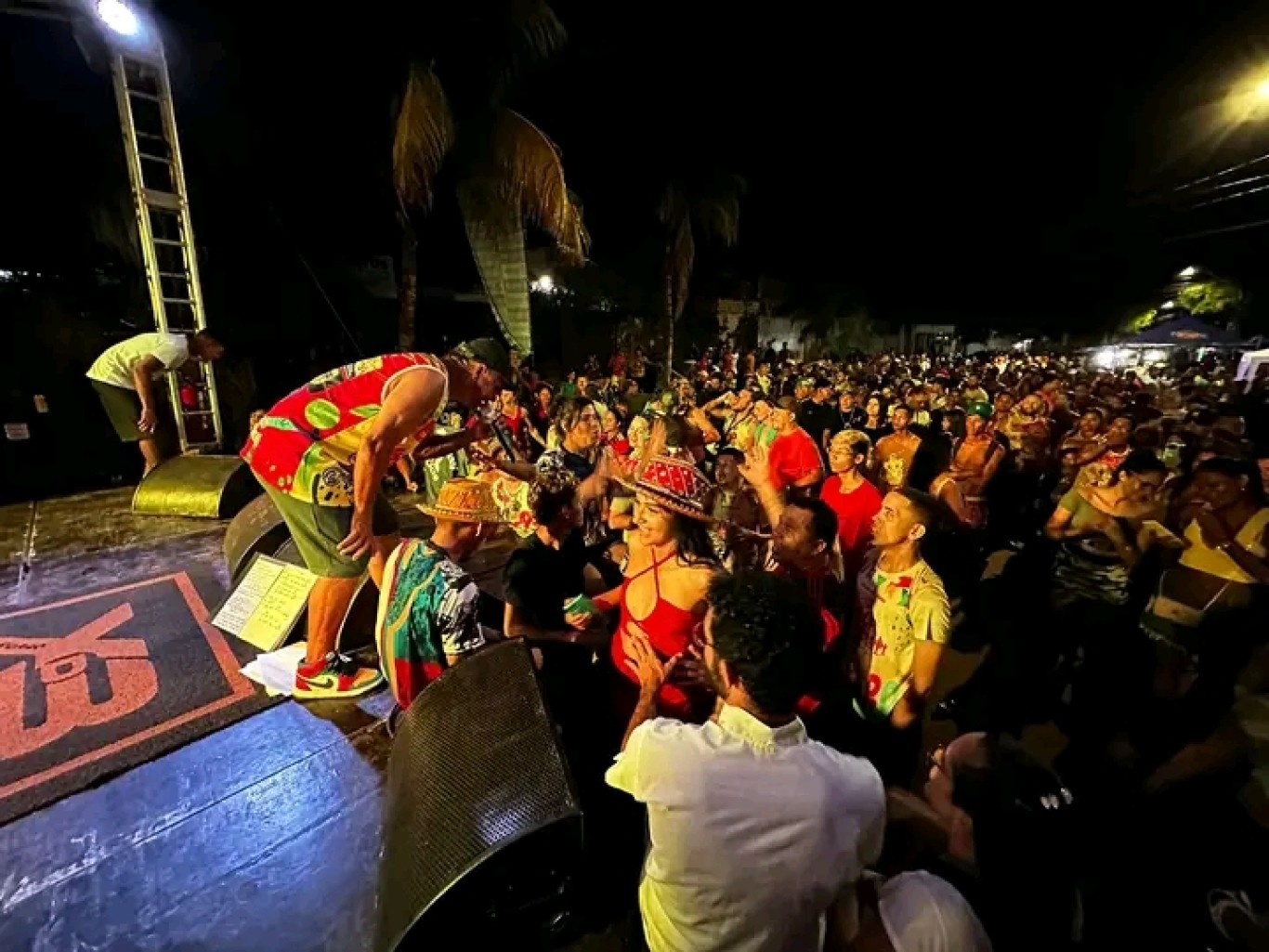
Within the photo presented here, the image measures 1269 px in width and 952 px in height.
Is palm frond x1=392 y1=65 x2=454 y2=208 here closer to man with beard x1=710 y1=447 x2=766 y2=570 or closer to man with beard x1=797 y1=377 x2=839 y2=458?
man with beard x1=797 y1=377 x2=839 y2=458

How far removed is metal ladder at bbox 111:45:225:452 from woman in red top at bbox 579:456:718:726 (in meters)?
7.45

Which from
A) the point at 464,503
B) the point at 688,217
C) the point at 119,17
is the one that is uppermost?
the point at 119,17

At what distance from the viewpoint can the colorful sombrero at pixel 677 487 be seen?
2457mm

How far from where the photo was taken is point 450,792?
1.83m

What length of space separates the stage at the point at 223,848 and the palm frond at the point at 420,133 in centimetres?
829

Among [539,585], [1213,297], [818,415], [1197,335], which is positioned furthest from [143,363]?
[1213,297]

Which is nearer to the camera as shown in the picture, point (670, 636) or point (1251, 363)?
point (670, 636)

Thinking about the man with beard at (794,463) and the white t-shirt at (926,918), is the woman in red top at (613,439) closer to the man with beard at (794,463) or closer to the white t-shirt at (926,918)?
the man with beard at (794,463)

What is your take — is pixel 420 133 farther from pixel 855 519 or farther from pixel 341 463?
pixel 855 519

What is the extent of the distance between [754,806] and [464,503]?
1855 mm

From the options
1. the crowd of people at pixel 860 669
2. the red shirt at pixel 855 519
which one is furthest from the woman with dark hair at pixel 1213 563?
the red shirt at pixel 855 519

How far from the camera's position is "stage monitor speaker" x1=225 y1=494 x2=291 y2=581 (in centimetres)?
432

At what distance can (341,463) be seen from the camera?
10.7ft

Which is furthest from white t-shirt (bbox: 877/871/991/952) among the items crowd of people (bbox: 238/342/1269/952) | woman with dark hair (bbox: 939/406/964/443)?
woman with dark hair (bbox: 939/406/964/443)
